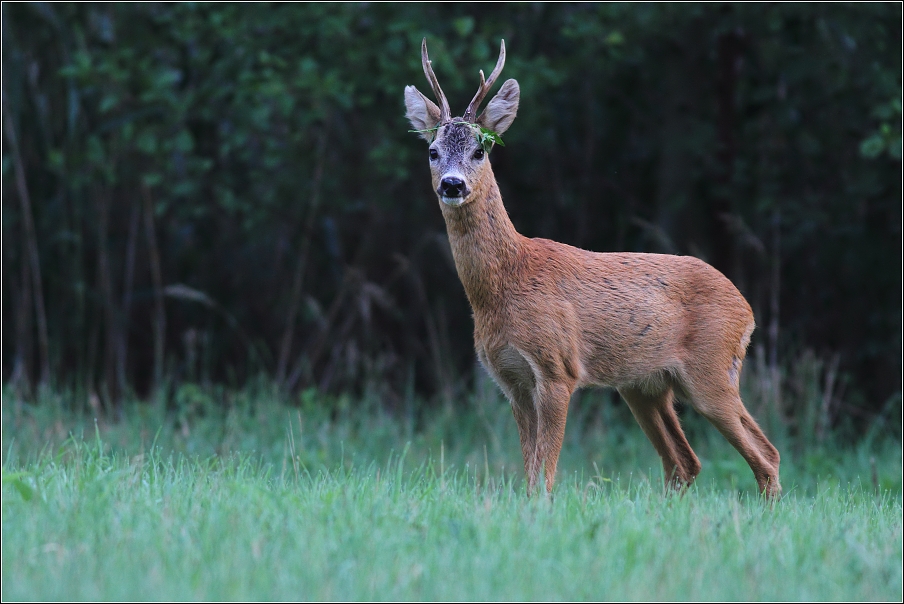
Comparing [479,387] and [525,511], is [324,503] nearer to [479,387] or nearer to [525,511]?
[525,511]

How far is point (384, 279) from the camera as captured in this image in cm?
1231

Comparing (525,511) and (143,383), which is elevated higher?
(525,511)

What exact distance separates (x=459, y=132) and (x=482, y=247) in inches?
23.8

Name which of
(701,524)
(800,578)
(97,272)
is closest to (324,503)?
(701,524)

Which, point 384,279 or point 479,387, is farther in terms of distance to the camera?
point 384,279

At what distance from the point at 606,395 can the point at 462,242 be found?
385cm

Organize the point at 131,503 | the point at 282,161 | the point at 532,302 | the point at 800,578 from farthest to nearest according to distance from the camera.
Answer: the point at 282,161 → the point at 532,302 → the point at 131,503 → the point at 800,578

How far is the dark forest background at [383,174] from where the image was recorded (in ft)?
30.7

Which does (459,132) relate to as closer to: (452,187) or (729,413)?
(452,187)

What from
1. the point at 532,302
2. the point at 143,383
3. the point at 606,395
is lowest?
the point at 143,383

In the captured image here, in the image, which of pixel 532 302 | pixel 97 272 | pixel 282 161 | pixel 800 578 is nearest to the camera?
pixel 800 578

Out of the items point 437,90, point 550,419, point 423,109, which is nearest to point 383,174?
point 423,109

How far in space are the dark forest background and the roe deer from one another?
255 centimetres

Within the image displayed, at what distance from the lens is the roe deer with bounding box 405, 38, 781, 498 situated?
587 cm
